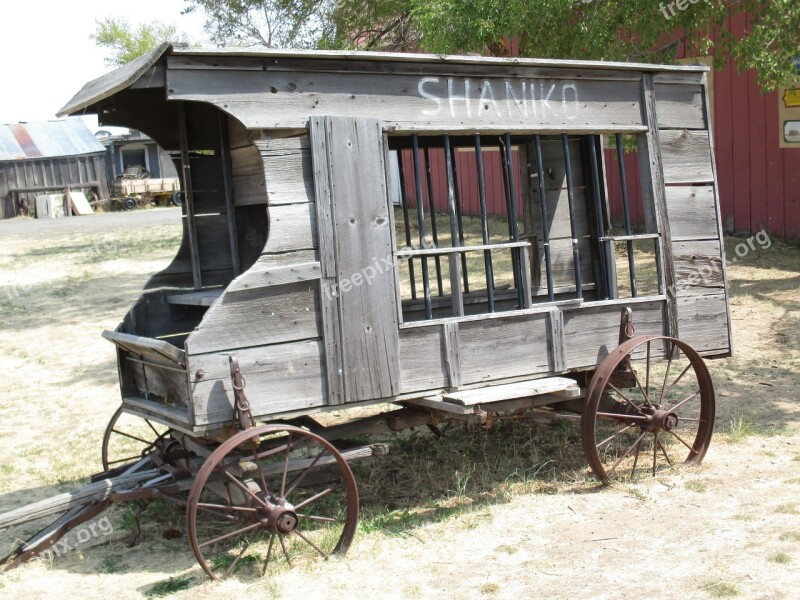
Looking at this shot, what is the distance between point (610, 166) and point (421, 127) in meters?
11.7

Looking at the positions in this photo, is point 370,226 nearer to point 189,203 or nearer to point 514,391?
point 514,391

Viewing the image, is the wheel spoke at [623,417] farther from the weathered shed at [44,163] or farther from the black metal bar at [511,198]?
the weathered shed at [44,163]

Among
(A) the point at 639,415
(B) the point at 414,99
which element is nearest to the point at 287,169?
(B) the point at 414,99

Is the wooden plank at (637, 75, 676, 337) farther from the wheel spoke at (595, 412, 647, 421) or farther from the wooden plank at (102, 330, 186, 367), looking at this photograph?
the wooden plank at (102, 330, 186, 367)

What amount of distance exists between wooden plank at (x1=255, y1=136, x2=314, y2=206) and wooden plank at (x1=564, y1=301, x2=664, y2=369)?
191 centimetres

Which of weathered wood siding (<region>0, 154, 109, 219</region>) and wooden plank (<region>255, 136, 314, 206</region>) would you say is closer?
wooden plank (<region>255, 136, 314, 206</region>)

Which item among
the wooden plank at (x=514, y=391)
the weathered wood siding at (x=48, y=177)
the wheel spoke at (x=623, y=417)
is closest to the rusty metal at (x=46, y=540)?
the wooden plank at (x=514, y=391)

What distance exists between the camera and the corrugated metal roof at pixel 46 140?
115 feet

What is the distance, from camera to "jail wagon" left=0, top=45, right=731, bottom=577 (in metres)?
4.87

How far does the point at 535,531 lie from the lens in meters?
5.29

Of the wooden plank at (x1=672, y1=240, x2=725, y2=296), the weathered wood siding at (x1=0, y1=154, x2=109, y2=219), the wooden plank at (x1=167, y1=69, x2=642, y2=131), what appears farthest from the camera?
the weathered wood siding at (x1=0, y1=154, x2=109, y2=219)

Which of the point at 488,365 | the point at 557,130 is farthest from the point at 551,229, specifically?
the point at 488,365

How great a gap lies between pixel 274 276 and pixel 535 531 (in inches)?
83.0

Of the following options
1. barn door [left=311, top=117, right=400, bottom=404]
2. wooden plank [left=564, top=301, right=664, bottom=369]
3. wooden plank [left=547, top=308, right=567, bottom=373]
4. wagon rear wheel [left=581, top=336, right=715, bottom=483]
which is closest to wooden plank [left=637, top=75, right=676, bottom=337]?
wooden plank [left=564, top=301, right=664, bottom=369]
